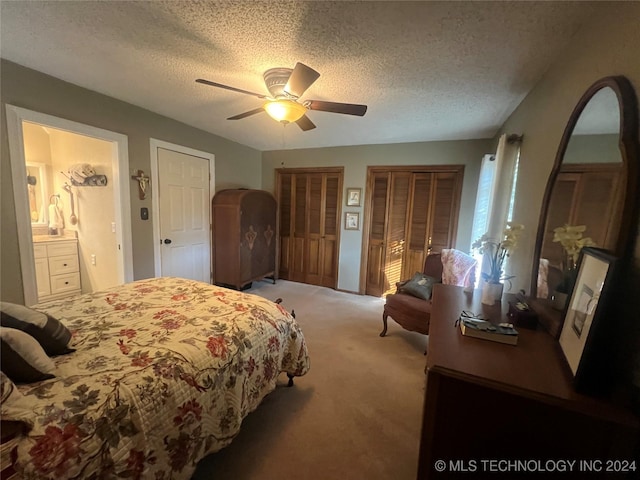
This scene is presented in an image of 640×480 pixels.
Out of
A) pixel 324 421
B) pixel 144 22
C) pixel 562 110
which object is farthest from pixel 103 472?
pixel 562 110

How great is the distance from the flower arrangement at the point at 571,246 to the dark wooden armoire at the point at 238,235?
340 centimetres

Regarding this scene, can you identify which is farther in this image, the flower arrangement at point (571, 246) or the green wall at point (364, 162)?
the green wall at point (364, 162)

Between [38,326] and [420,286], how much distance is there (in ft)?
9.46

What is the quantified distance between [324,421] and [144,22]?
8.70 feet

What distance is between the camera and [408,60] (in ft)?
5.50

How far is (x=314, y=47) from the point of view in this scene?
5.20 ft

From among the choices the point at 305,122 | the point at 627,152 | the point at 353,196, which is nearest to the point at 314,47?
the point at 305,122

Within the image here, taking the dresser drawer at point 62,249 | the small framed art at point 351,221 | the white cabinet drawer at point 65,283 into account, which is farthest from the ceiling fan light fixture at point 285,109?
the white cabinet drawer at point 65,283

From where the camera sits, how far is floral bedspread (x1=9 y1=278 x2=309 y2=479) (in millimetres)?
824

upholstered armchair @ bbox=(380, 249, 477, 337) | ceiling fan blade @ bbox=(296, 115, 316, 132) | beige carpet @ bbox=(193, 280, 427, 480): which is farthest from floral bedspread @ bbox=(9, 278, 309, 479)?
ceiling fan blade @ bbox=(296, 115, 316, 132)

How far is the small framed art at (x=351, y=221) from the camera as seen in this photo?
4.12 meters

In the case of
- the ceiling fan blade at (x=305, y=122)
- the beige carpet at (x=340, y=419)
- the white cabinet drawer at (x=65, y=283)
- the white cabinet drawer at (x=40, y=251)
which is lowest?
the beige carpet at (x=340, y=419)

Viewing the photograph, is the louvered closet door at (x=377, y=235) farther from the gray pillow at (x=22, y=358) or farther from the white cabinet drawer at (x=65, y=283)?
the white cabinet drawer at (x=65, y=283)

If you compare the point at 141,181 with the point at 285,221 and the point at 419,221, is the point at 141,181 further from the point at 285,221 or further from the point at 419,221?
the point at 419,221
